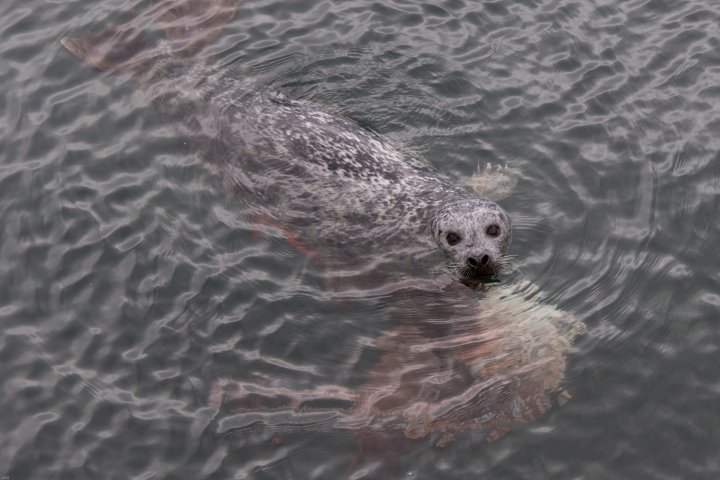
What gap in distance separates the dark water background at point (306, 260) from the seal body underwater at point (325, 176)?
0.27 meters

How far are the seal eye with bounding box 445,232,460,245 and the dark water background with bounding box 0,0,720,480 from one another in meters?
0.60

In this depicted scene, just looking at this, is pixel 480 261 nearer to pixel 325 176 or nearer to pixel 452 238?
pixel 452 238

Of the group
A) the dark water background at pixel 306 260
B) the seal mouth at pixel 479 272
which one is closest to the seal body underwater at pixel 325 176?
the seal mouth at pixel 479 272

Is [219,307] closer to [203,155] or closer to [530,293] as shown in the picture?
[203,155]

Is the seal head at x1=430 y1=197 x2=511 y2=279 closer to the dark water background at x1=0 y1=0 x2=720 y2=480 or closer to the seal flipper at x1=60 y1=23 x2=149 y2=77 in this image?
the dark water background at x1=0 y1=0 x2=720 y2=480

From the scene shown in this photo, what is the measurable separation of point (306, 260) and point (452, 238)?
1.41 meters

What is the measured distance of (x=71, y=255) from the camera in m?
8.52

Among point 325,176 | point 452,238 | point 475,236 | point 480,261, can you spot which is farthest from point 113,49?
point 480,261

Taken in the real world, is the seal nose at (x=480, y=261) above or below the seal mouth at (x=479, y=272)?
above

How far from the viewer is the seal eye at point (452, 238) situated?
857 cm

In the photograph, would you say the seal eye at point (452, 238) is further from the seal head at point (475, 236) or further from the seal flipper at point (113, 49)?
the seal flipper at point (113, 49)

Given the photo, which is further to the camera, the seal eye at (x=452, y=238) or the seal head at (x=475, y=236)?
the seal eye at (x=452, y=238)

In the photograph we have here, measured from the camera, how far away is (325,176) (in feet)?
30.0

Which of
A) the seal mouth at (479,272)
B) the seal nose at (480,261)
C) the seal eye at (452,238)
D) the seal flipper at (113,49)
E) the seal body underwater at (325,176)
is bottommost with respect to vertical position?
the seal mouth at (479,272)
